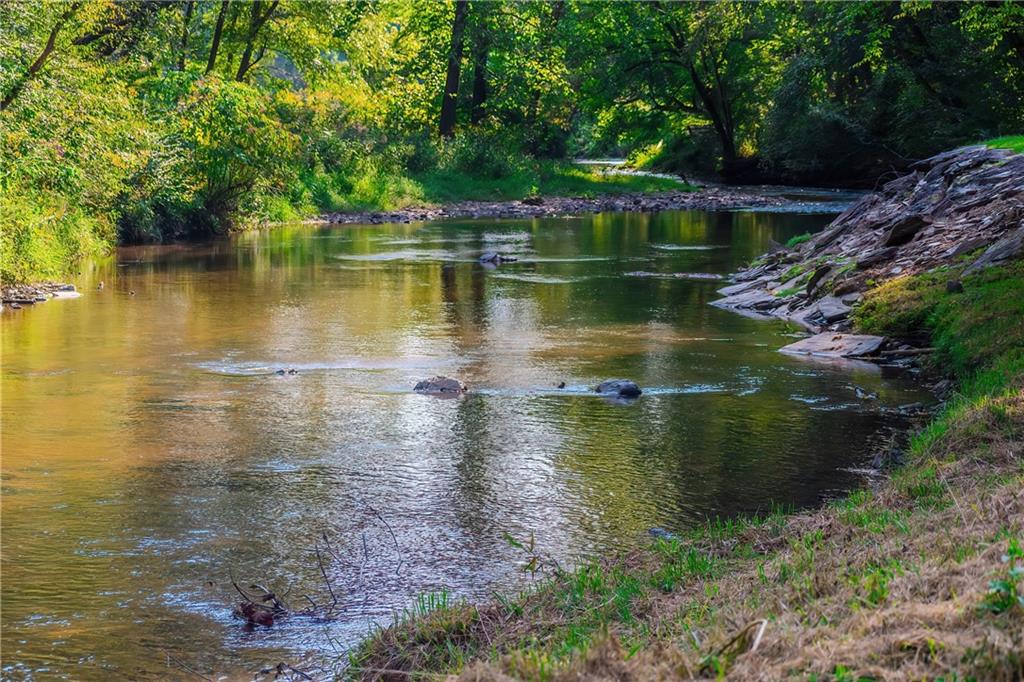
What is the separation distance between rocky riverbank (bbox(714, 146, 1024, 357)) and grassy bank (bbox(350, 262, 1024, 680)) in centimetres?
619

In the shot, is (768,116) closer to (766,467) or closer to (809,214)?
(809,214)

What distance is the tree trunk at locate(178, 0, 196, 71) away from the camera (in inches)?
1186

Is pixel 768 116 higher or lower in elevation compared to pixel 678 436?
higher

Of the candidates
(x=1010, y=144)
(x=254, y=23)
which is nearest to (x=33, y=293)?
(x=254, y=23)

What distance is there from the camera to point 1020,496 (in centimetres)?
560

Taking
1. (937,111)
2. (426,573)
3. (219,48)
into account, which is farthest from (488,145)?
(426,573)

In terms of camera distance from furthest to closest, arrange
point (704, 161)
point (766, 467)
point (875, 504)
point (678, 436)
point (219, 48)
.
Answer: point (704, 161)
point (219, 48)
point (678, 436)
point (766, 467)
point (875, 504)

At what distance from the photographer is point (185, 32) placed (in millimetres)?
31109

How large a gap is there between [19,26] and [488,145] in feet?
97.0

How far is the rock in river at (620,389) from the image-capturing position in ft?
38.9

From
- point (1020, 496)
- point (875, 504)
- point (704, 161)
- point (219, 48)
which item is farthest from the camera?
point (704, 161)

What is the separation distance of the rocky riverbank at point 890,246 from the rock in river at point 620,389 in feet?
10.7

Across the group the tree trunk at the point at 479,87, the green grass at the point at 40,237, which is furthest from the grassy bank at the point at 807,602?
the tree trunk at the point at 479,87

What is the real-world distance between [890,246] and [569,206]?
2673 cm
